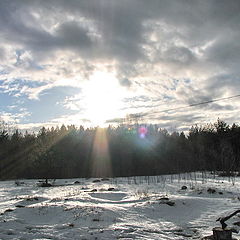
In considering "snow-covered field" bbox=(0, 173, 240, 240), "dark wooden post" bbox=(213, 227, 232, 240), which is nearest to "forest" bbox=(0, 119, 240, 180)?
"snow-covered field" bbox=(0, 173, 240, 240)

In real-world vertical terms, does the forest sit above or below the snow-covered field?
above

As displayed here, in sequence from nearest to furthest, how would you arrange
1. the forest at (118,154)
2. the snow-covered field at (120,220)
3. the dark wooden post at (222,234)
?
the dark wooden post at (222,234)
the snow-covered field at (120,220)
the forest at (118,154)

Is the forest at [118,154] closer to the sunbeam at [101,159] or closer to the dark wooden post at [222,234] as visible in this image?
the sunbeam at [101,159]

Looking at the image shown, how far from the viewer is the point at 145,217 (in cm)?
968

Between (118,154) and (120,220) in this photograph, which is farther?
(118,154)

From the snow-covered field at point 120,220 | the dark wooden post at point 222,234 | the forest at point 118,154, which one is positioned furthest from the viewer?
the forest at point 118,154

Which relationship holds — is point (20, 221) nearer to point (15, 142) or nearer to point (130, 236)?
point (130, 236)

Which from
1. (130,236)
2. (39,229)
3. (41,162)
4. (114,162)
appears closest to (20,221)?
(39,229)

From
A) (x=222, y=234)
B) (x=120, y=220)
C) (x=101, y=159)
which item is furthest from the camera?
(x=101, y=159)

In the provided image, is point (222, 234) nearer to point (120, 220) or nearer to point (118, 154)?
point (120, 220)

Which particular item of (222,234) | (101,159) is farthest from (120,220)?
(101,159)

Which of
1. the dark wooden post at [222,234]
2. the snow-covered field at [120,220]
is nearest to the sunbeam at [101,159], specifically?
the snow-covered field at [120,220]

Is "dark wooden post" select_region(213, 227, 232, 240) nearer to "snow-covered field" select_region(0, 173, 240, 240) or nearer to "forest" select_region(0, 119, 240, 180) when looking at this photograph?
"snow-covered field" select_region(0, 173, 240, 240)

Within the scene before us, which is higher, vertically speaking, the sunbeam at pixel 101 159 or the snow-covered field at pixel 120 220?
the sunbeam at pixel 101 159
